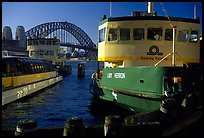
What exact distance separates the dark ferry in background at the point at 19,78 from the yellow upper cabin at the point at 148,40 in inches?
389

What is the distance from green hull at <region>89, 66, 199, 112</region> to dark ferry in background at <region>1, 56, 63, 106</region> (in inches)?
379

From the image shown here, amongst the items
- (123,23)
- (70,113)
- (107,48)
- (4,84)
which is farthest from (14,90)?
(123,23)

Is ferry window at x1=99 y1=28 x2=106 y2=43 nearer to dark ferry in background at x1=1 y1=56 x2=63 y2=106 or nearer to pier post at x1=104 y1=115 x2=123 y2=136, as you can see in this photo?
dark ferry in background at x1=1 y1=56 x2=63 y2=106

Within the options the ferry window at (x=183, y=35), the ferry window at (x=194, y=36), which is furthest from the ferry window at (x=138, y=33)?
the ferry window at (x=194, y=36)

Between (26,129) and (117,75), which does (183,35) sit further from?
(26,129)

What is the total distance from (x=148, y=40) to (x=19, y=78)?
13421 mm

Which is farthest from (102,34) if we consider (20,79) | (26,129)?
(20,79)

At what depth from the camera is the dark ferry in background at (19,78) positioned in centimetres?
1962

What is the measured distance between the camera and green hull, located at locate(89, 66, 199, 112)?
1092 centimetres

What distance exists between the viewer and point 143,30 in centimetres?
1453

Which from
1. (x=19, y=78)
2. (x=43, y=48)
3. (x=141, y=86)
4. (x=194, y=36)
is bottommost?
(x=19, y=78)

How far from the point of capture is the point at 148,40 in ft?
47.6

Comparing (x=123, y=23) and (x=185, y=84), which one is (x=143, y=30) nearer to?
(x=123, y=23)

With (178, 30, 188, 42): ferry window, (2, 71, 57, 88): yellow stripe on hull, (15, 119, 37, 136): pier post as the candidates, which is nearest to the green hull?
(178, 30, 188, 42): ferry window
